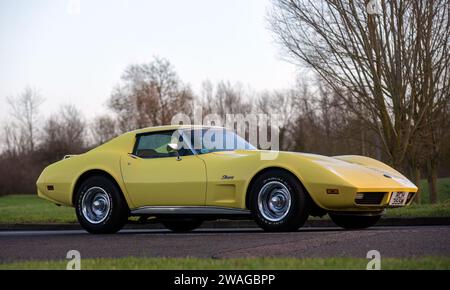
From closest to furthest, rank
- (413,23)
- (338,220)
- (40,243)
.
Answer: (40,243)
(338,220)
(413,23)

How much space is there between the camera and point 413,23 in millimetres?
18203

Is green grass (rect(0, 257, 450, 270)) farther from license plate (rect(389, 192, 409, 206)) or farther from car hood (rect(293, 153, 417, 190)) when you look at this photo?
license plate (rect(389, 192, 409, 206))

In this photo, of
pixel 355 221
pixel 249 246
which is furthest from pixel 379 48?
pixel 249 246

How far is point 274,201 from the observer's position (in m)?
8.32

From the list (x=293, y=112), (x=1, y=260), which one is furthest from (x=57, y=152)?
(x=1, y=260)

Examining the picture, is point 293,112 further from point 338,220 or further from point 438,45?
point 338,220

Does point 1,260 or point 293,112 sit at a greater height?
point 293,112

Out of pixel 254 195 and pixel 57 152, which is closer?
pixel 254 195

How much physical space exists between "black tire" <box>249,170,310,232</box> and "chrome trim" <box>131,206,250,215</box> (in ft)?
0.77

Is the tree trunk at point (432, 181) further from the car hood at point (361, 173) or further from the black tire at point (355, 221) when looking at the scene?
the car hood at point (361, 173)

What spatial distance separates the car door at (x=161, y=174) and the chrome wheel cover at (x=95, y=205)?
423 mm

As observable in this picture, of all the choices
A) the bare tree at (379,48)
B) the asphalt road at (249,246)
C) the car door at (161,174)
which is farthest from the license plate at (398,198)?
the bare tree at (379,48)

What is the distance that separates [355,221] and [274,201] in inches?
74.0

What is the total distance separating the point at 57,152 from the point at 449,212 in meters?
51.5
